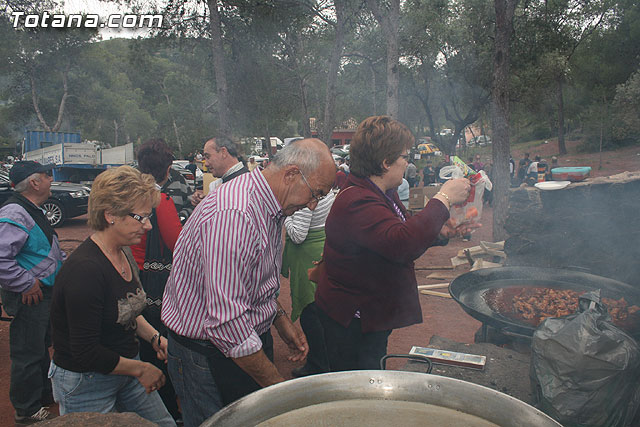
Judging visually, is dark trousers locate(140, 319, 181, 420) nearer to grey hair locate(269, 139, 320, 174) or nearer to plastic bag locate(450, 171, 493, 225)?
grey hair locate(269, 139, 320, 174)

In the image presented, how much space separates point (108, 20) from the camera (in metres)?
13.6

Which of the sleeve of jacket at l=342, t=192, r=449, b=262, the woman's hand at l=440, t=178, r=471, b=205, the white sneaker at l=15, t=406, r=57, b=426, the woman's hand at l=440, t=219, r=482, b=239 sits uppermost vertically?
the woman's hand at l=440, t=178, r=471, b=205

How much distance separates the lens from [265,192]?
5.73ft

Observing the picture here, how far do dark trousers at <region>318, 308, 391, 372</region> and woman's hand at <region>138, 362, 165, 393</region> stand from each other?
0.92m

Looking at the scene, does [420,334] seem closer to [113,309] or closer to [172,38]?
[113,309]

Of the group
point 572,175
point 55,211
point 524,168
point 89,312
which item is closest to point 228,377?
point 89,312

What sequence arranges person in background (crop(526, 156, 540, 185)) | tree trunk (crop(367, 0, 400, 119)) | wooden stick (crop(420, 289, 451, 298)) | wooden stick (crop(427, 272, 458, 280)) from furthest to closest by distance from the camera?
1. person in background (crop(526, 156, 540, 185))
2. tree trunk (crop(367, 0, 400, 119))
3. wooden stick (crop(427, 272, 458, 280))
4. wooden stick (crop(420, 289, 451, 298))

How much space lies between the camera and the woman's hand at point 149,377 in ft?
7.18

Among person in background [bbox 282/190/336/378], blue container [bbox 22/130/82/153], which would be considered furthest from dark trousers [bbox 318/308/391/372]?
blue container [bbox 22/130/82/153]

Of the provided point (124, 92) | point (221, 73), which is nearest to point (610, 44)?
point (221, 73)

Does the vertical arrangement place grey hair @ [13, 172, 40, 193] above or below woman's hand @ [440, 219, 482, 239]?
above

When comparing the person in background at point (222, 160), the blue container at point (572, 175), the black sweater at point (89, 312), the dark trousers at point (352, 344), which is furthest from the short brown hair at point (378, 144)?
the blue container at point (572, 175)

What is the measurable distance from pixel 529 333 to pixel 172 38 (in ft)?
60.2

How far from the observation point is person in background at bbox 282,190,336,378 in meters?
3.98
